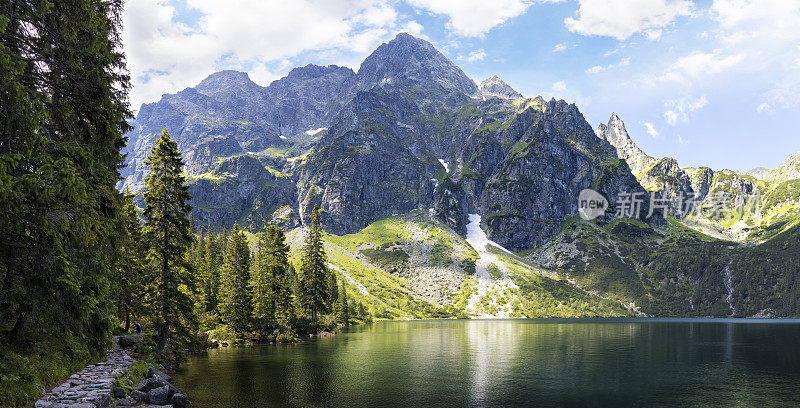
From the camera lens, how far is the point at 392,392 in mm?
36531

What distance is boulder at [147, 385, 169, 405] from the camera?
2560cm

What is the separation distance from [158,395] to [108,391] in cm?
680

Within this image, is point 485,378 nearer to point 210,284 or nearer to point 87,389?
point 87,389

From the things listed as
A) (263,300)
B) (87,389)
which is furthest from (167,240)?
(263,300)

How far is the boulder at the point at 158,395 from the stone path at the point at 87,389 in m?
2.31

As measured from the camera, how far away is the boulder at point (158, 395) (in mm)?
25603

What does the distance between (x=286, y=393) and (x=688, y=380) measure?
44.6 meters

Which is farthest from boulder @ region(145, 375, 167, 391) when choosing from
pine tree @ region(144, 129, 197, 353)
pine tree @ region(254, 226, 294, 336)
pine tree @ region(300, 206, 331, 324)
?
pine tree @ region(300, 206, 331, 324)

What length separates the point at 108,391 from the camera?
20.3 meters

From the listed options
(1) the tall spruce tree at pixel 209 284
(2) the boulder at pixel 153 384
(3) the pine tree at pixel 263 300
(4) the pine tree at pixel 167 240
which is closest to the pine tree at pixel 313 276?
(3) the pine tree at pixel 263 300

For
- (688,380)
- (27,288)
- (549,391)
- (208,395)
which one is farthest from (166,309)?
(688,380)

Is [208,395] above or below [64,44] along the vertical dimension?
below

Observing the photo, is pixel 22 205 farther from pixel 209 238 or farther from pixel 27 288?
pixel 209 238

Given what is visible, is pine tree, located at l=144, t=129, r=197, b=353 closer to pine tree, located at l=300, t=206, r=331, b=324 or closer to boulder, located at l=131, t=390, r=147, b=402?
boulder, located at l=131, t=390, r=147, b=402
